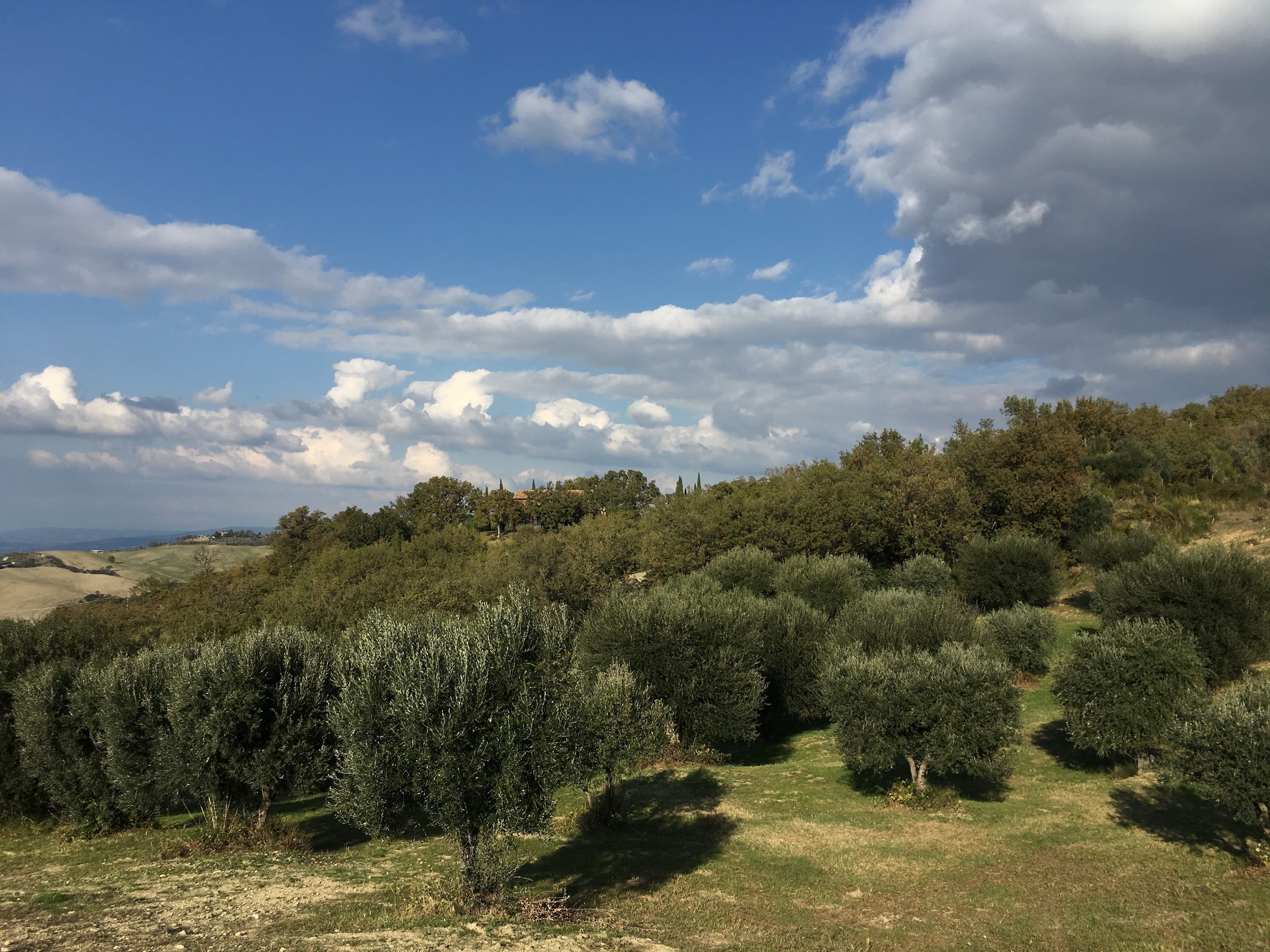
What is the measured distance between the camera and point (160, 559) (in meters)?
170

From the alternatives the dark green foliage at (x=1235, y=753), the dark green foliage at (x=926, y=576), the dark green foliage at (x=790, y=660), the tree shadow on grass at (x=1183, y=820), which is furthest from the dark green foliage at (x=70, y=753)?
the dark green foliage at (x=926, y=576)

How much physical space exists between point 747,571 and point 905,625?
2029 cm

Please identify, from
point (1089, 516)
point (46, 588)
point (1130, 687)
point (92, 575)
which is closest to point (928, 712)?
point (1130, 687)

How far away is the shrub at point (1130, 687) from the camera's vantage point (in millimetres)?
27953

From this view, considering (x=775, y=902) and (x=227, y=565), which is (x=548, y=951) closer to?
(x=775, y=902)

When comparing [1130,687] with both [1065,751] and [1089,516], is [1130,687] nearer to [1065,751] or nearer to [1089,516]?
[1065,751]

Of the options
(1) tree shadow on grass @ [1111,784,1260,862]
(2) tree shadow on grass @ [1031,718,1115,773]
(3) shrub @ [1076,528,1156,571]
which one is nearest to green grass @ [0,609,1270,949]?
(1) tree shadow on grass @ [1111,784,1260,862]

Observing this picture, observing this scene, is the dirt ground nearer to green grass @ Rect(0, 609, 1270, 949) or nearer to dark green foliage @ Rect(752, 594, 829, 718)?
green grass @ Rect(0, 609, 1270, 949)

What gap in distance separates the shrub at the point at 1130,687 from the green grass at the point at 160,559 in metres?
135

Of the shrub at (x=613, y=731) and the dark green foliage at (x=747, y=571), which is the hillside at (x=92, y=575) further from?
the dark green foliage at (x=747, y=571)

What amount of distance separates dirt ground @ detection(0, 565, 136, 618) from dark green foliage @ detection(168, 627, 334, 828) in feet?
280

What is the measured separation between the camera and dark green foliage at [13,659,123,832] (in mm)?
27141

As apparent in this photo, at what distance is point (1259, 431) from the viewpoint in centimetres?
7956

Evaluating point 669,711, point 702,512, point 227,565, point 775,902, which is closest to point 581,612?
point 702,512
